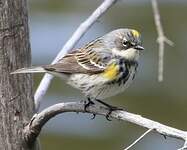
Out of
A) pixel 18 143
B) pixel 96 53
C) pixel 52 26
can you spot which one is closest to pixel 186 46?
pixel 52 26

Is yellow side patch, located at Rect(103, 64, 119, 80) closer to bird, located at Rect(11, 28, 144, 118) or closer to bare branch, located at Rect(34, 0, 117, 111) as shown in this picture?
bird, located at Rect(11, 28, 144, 118)

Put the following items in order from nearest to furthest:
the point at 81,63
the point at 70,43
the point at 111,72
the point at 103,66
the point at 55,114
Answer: the point at 55,114, the point at 70,43, the point at 111,72, the point at 103,66, the point at 81,63

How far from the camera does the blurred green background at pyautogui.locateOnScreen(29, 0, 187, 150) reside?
906 centimetres

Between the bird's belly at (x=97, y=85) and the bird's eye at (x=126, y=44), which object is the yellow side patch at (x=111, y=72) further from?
the bird's eye at (x=126, y=44)

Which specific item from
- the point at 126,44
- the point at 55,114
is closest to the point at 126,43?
the point at 126,44

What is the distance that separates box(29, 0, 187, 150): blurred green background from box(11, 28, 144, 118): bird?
3526 mm

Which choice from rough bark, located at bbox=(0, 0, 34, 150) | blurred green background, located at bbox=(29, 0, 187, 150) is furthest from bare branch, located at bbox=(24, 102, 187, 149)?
blurred green background, located at bbox=(29, 0, 187, 150)

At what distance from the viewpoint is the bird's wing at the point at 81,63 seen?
471 centimetres

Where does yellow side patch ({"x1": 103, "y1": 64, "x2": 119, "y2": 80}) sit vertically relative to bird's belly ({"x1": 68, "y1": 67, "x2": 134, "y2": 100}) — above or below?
above

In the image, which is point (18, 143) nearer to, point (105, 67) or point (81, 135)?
point (105, 67)

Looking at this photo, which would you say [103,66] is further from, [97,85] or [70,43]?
[70,43]

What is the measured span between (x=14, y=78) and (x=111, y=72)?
844mm

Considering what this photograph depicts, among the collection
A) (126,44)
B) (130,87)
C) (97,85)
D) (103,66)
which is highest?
(126,44)

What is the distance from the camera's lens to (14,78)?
3.95 m
